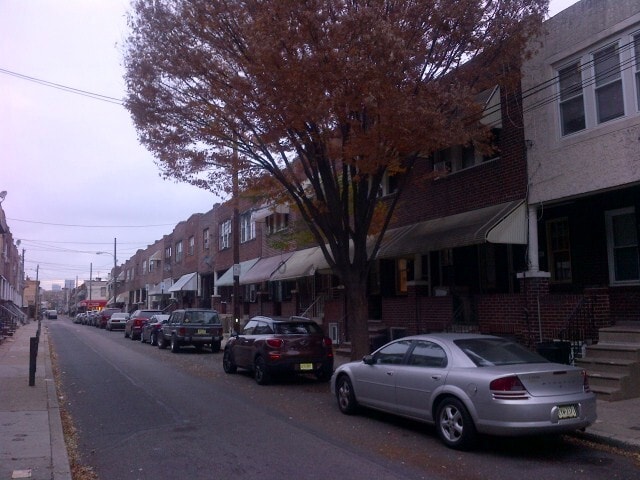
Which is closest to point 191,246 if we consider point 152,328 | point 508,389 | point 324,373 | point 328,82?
point 152,328

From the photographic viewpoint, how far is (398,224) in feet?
64.6

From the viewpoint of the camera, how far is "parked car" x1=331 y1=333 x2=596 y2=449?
25.2ft

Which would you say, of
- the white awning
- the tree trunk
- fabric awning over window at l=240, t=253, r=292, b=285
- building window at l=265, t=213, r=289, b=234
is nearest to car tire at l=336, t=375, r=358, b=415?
the tree trunk

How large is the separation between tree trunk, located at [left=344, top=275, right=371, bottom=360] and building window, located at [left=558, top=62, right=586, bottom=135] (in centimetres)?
550

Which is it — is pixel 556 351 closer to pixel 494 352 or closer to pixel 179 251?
pixel 494 352

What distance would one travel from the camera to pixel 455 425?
822 cm

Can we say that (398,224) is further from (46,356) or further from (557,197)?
(46,356)

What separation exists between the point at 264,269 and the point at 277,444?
1996cm

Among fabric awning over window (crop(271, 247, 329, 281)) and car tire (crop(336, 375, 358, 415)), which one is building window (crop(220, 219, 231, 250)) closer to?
fabric awning over window (crop(271, 247, 329, 281))

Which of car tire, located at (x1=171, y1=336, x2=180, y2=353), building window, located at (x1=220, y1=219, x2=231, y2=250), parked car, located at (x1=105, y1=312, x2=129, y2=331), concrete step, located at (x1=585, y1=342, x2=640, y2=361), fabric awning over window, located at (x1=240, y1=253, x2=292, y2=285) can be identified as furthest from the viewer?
parked car, located at (x1=105, y1=312, x2=129, y2=331)

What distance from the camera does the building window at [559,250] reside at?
14.8 m

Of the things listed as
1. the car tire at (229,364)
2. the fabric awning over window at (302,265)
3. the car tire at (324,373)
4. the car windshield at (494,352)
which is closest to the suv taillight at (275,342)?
the car tire at (324,373)

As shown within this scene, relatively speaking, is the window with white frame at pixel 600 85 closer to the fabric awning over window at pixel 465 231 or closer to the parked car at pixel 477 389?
the fabric awning over window at pixel 465 231

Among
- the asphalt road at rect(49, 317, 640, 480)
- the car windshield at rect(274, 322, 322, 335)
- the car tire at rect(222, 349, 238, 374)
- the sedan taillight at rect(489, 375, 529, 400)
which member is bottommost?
the asphalt road at rect(49, 317, 640, 480)
